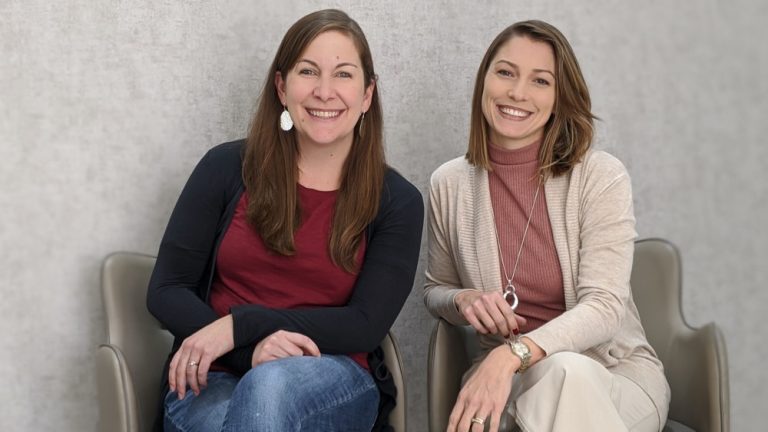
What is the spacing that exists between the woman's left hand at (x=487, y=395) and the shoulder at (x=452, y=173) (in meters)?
0.56

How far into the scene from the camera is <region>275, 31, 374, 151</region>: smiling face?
7.21ft

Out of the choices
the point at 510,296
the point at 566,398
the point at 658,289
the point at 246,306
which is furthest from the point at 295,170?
the point at 658,289

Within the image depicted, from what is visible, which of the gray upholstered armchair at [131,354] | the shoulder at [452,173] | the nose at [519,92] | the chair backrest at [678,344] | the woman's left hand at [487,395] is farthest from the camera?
the shoulder at [452,173]

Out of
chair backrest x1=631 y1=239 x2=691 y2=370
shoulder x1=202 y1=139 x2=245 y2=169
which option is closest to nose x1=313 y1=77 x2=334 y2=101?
shoulder x1=202 y1=139 x2=245 y2=169

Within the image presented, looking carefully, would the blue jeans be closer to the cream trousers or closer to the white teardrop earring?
the cream trousers

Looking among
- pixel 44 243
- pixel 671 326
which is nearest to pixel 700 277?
pixel 671 326

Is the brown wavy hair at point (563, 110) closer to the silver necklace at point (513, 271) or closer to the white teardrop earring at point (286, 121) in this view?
the silver necklace at point (513, 271)

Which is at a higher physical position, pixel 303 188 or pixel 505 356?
pixel 303 188

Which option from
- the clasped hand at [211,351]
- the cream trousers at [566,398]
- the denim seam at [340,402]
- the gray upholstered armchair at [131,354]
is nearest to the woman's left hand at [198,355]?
the clasped hand at [211,351]

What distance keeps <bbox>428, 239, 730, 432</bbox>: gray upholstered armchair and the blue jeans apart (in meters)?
0.23

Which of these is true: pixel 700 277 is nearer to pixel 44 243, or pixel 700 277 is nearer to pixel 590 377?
pixel 590 377

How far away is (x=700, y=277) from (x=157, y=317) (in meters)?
1.70

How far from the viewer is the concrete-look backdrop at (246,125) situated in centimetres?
235

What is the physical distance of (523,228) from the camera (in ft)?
7.61
